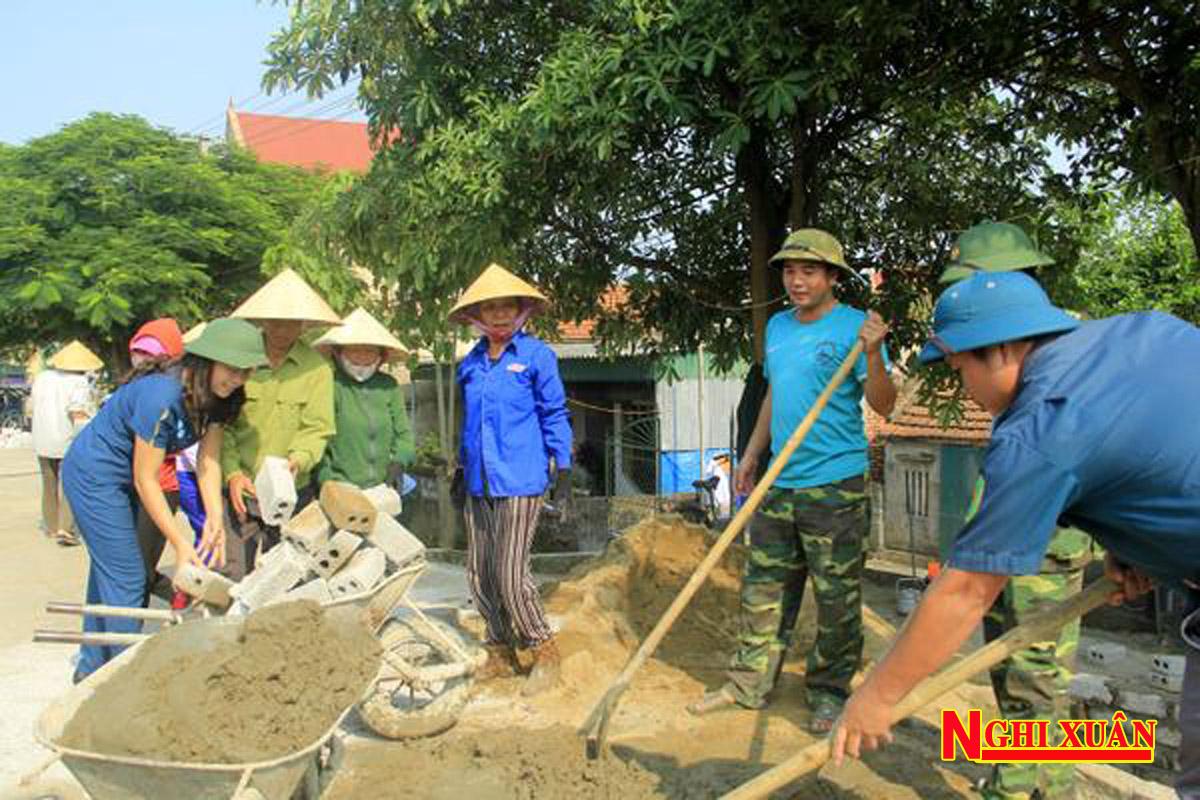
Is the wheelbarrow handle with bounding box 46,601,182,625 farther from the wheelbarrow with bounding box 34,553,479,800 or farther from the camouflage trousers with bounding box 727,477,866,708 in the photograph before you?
the camouflage trousers with bounding box 727,477,866,708

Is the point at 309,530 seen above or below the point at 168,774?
above

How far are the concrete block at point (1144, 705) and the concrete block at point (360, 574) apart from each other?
319 cm

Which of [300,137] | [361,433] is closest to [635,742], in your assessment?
[361,433]

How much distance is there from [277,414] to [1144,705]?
4130 mm

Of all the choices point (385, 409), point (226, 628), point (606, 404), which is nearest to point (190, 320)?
point (606, 404)

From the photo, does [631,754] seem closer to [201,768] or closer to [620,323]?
[201,768]

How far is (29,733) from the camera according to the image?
433cm

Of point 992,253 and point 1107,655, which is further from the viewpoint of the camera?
point 1107,655

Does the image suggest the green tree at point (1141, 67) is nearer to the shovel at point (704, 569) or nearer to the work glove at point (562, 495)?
the shovel at point (704, 569)

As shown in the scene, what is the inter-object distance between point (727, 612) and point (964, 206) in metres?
3.39

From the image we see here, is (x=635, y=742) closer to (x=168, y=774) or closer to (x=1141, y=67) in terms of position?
(x=168, y=774)

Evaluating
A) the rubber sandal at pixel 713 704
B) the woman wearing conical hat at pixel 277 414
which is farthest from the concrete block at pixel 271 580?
the rubber sandal at pixel 713 704

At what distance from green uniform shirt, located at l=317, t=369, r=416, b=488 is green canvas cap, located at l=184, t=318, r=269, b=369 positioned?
1155 millimetres

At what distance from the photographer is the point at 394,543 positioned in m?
3.95
